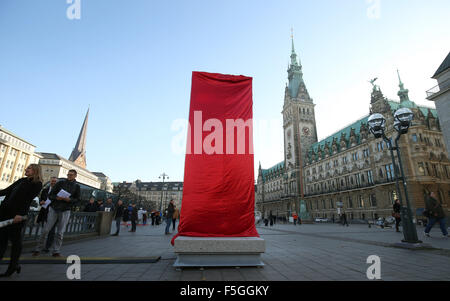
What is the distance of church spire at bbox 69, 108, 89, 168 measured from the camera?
108 m

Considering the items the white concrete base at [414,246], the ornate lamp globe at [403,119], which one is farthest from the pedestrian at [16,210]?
the ornate lamp globe at [403,119]

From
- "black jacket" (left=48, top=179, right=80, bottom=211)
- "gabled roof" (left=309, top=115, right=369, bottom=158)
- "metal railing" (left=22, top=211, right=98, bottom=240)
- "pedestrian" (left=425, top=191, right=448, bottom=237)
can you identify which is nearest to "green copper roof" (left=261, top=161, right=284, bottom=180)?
"gabled roof" (left=309, top=115, right=369, bottom=158)

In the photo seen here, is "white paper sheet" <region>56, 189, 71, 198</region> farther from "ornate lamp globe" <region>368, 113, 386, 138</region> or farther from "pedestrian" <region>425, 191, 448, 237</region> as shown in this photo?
"pedestrian" <region>425, 191, 448, 237</region>

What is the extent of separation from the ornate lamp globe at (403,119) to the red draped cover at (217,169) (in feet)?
24.2

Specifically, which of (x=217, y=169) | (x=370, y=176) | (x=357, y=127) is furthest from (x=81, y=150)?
(x=217, y=169)

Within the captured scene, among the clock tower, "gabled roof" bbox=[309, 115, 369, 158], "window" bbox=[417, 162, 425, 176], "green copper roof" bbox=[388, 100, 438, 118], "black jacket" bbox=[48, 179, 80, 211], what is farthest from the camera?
the clock tower

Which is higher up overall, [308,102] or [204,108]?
[308,102]

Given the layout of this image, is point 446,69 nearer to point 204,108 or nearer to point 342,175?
point 204,108

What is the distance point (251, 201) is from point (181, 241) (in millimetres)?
1934

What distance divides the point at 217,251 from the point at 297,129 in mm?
69534

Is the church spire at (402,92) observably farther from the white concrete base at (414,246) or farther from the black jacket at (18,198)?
the black jacket at (18,198)

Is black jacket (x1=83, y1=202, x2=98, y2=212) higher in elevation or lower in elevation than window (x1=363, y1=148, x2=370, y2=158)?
lower

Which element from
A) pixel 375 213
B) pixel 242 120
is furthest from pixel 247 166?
pixel 375 213
